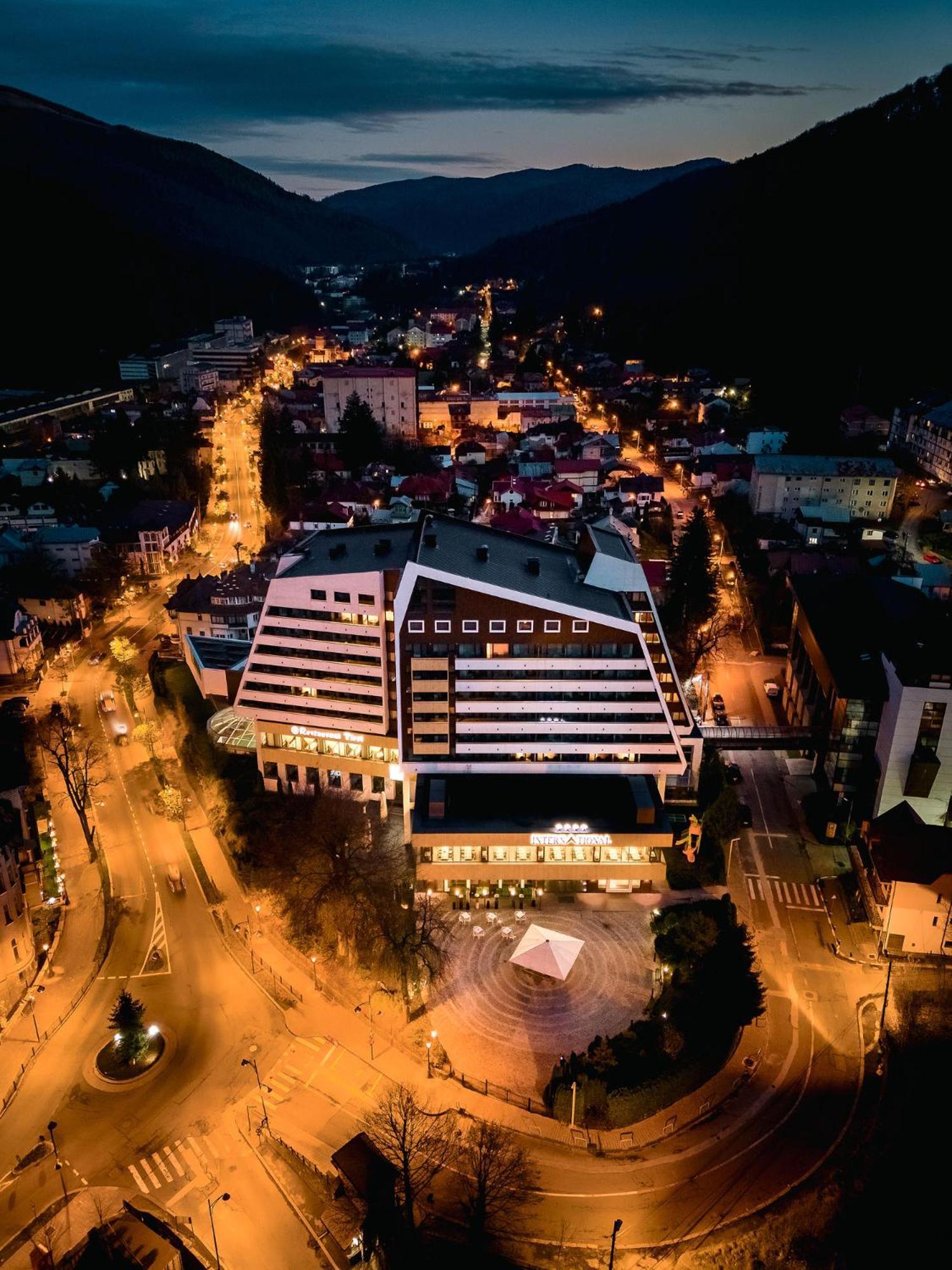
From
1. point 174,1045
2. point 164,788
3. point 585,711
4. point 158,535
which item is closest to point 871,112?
point 158,535

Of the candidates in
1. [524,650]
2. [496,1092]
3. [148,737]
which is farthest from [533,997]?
[148,737]

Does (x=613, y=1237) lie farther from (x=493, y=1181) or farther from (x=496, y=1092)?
(x=496, y=1092)

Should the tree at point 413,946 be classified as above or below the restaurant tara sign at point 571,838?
below

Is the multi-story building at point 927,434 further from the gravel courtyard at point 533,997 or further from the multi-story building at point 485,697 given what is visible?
the gravel courtyard at point 533,997

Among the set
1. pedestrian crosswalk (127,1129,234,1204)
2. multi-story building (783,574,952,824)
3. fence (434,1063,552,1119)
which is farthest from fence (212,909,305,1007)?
multi-story building (783,574,952,824)

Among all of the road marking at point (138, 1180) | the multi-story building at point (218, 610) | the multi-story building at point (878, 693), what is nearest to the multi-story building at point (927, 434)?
the multi-story building at point (878, 693)
